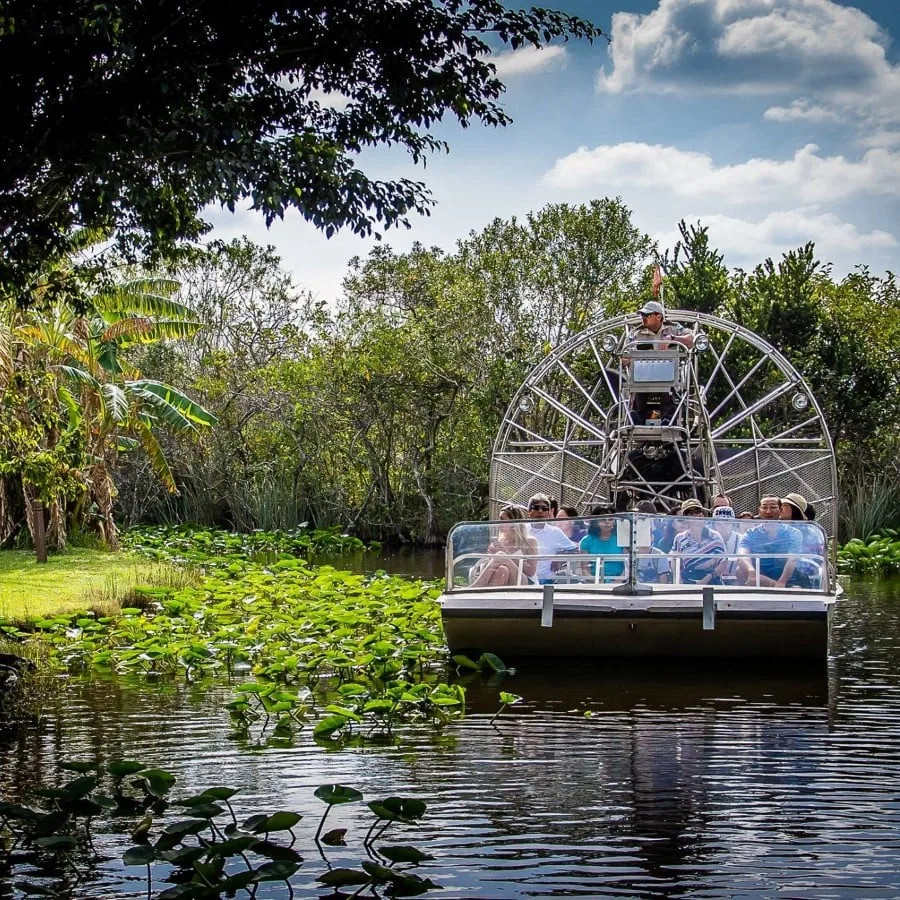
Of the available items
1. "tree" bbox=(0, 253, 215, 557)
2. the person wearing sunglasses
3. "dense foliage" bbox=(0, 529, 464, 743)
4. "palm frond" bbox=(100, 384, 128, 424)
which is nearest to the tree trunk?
"tree" bbox=(0, 253, 215, 557)

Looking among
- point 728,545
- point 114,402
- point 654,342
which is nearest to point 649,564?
point 728,545

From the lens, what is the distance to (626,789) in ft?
28.7

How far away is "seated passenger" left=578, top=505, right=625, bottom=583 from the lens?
13.2m

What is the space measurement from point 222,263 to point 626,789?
34.3 meters

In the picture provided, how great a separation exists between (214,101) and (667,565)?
6562mm

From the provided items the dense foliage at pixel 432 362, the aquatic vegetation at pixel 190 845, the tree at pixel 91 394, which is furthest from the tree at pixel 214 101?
the dense foliage at pixel 432 362

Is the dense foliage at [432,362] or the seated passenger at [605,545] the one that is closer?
the seated passenger at [605,545]

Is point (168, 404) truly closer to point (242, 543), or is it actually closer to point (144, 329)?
point (144, 329)

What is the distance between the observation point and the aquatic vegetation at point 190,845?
6.26m

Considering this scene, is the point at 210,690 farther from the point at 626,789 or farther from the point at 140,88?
the point at 140,88

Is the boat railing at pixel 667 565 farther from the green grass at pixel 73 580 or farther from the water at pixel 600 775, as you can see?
the green grass at pixel 73 580

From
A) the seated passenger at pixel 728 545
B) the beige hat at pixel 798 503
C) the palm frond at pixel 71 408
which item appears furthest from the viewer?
the palm frond at pixel 71 408

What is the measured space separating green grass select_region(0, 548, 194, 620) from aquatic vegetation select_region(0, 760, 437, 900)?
29.9 ft

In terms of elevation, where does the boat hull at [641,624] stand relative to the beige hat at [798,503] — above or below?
below
